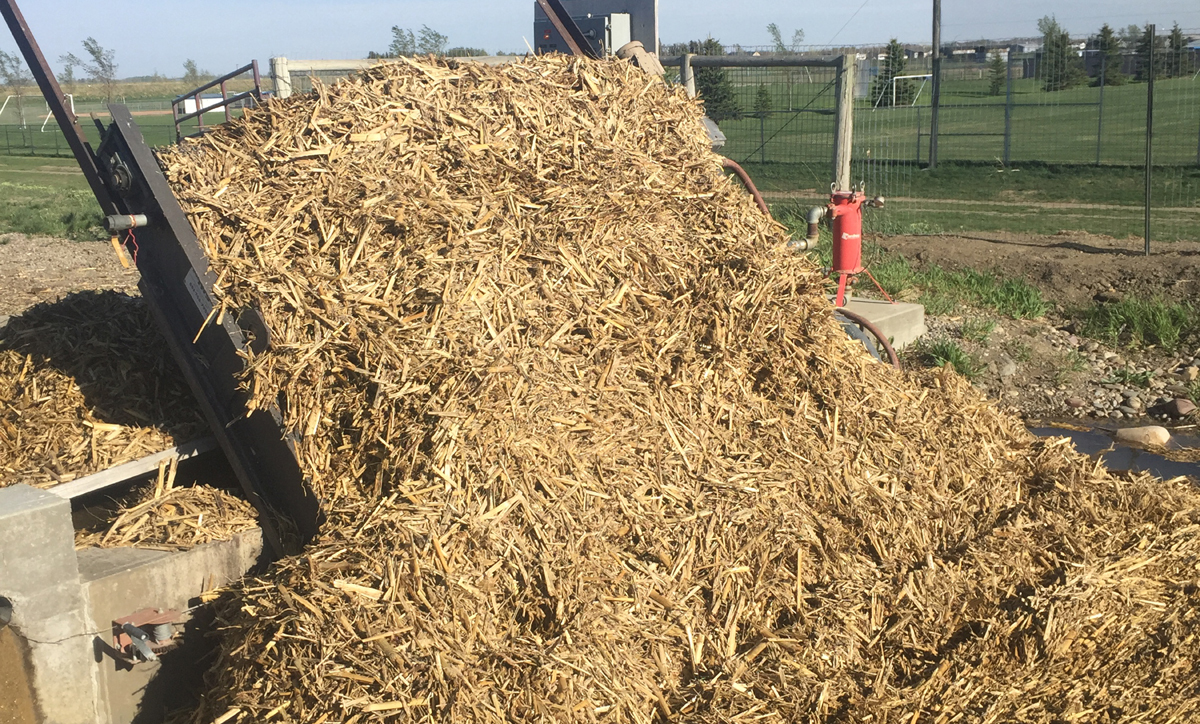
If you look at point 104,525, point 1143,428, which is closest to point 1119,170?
point 1143,428

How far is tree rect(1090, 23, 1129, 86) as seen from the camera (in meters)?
23.2

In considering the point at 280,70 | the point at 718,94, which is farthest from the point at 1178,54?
the point at 280,70

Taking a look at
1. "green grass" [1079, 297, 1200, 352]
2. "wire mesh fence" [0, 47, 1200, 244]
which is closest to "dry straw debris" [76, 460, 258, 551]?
"wire mesh fence" [0, 47, 1200, 244]

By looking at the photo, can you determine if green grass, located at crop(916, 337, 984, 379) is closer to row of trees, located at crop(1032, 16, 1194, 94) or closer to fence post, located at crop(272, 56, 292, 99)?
Result: fence post, located at crop(272, 56, 292, 99)

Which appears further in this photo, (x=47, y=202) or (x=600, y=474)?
(x=47, y=202)

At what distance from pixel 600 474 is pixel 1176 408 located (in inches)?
236

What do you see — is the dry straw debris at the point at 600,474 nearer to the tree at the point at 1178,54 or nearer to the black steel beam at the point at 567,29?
the black steel beam at the point at 567,29

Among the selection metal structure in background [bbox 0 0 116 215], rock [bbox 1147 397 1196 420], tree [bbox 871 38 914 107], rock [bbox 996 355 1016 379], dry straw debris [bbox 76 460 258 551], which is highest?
tree [bbox 871 38 914 107]

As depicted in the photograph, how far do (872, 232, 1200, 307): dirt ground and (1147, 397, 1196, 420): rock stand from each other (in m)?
2.30

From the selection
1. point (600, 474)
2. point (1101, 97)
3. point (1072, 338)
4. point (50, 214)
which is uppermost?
point (1101, 97)

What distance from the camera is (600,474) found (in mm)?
3799

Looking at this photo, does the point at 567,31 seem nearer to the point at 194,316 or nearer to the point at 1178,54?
the point at 194,316

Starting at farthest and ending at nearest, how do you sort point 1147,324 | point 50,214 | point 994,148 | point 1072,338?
point 994,148, point 50,214, point 1072,338, point 1147,324

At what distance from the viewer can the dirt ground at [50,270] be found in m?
10.2
